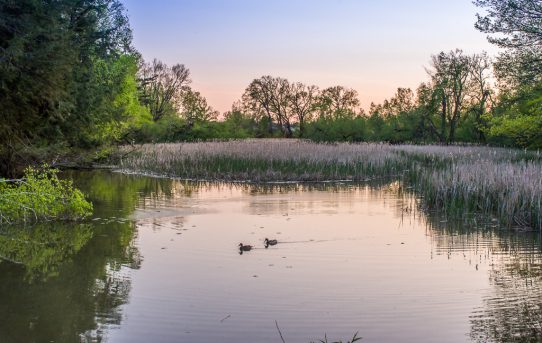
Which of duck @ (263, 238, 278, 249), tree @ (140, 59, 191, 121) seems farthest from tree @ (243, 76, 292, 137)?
duck @ (263, 238, 278, 249)

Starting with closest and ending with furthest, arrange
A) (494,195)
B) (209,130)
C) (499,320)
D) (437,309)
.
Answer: (499,320)
(437,309)
(494,195)
(209,130)

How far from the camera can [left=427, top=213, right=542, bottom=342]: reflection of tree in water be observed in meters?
6.02

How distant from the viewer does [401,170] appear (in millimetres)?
28094

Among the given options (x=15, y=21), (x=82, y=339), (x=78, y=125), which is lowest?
(x=82, y=339)

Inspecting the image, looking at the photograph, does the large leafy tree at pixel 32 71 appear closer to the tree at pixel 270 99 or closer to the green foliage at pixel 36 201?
the green foliage at pixel 36 201

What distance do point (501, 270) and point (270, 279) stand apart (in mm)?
3443

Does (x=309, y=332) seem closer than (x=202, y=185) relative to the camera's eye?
Yes

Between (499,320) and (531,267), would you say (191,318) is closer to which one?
(499,320)

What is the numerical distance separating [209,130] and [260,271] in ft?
155

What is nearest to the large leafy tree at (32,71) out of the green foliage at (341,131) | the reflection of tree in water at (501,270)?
the reflection of tree in water at (501,270)

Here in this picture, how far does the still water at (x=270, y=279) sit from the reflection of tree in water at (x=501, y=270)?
0.08 ft

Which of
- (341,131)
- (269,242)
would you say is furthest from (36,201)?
(341,131)

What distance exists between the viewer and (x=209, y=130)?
55250 millimetres

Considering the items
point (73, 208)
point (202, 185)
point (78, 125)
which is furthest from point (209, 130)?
point (73, 208)
